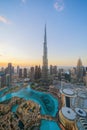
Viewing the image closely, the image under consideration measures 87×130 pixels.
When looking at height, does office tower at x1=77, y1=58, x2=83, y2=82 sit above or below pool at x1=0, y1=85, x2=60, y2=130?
above

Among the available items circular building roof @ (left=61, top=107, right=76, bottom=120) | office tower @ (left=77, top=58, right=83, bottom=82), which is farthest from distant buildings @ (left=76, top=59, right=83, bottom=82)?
circular building roof @ (left=61, top=107, right=76, bottom=120)

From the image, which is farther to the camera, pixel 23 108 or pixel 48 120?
pixel 23 108

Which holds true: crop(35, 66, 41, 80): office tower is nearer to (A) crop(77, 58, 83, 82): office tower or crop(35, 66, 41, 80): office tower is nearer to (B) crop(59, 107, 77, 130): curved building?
(A) crop(77, 58, 83, 82): office tower

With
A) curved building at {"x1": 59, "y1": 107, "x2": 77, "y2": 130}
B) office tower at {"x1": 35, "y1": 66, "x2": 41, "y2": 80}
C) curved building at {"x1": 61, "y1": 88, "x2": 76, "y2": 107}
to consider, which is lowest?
curved building at {"x1": 59, "y1": 107, "x2": 77, "y2": 130}

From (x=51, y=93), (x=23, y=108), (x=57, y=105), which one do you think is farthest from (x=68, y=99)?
(x=23, y=108)

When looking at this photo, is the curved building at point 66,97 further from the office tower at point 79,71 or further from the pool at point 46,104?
the office tower at point 79,71

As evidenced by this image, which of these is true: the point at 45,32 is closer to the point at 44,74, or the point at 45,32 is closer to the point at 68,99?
the point at 44,74

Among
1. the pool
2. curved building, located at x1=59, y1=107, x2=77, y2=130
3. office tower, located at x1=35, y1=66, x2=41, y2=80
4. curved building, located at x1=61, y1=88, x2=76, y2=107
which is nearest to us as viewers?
curved building, located at x1=59, y1=107, x2=77, y2=130

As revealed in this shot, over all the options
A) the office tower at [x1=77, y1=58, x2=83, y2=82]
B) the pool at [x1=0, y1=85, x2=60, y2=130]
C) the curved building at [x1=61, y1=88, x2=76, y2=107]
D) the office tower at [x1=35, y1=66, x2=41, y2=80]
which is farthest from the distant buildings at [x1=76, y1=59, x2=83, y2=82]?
the curved building at [x1=61, y1=88, x2=76, y2=107]

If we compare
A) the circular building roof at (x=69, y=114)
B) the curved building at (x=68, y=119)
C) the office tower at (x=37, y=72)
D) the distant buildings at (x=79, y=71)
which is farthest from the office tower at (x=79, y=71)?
the curved building at (x=68, y=119)

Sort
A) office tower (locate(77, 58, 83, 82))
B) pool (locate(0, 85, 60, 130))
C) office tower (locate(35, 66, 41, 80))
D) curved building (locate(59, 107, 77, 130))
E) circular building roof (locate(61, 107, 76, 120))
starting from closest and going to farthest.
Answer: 1. curved building (locate(59, 107, 77, 130))
2. pool (locate(0, 85, 60, 130))
3. circular building roof (locate(61, 107, 76, 120))
4. office tower (locate(35, 66, 41, 80))
5. office tower (locate(77, 58, 83, 82))

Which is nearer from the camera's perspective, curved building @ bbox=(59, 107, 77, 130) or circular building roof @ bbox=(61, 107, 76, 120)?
curved building @ bbox=(59, 107, 77, 130)
